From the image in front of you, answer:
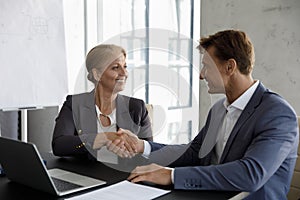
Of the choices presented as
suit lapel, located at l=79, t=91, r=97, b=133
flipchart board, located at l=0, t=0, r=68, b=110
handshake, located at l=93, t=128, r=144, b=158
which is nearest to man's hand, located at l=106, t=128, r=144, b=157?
handshake, located at l=93, t=128, r=144, b=158

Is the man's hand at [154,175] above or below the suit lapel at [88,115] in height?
below

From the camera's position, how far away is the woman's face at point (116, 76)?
1913mm

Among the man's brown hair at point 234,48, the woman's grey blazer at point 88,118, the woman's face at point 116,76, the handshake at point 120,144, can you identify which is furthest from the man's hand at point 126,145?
the man's brown hair at point 234,48

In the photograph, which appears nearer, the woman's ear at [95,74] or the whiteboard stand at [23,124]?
the woman's ear at [95,74]

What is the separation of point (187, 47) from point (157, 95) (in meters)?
0.29

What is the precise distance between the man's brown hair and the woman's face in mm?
583

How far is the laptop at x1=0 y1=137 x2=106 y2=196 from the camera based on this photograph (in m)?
1.12

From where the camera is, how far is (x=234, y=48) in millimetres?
1452

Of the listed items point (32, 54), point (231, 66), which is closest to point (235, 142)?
point (231, 66)

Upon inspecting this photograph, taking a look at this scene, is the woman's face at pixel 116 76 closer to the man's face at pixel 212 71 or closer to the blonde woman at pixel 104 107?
the blonde woman at pixel 104 107

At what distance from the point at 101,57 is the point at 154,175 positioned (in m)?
0.92

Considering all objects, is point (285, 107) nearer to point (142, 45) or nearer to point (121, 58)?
point (142, 45)

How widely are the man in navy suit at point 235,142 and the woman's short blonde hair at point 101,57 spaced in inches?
22.0

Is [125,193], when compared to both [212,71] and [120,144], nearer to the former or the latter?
[120,144]
